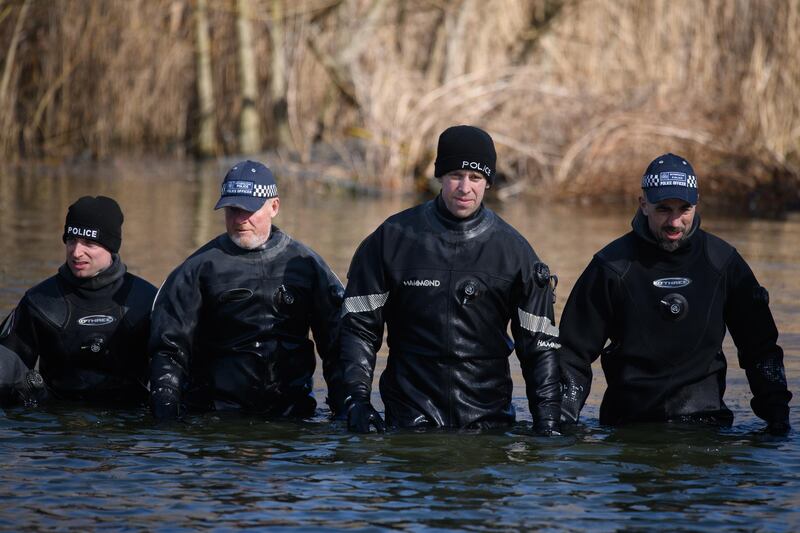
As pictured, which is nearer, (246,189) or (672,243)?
(672,243)

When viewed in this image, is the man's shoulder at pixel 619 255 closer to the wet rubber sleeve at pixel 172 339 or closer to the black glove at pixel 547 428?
the black glove at pixel 547 428

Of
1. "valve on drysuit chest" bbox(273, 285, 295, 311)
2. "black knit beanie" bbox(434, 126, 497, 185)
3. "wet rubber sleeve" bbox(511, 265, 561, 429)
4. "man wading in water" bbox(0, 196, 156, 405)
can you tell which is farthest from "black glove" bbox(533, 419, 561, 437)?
"man wading in water" bbox(0, 196, 156, 405)

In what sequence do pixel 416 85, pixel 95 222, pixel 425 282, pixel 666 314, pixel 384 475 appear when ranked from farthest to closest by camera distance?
pixel 416 85
pixel 95 222
pixel 666 314
pixel 425 282
pixel 384 475

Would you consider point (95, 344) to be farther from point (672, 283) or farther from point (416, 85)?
point (416, 85)

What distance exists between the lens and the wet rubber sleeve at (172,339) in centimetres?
756

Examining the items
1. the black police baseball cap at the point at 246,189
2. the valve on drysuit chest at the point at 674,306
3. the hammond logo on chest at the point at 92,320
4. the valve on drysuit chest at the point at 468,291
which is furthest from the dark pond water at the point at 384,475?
the black police baseball cap at the point at 246,189

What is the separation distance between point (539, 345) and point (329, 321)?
133cm

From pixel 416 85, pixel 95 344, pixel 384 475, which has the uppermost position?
pixel 416 85

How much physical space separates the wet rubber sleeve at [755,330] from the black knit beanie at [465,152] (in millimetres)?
1395

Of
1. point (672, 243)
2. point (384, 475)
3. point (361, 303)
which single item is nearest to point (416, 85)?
point (672, 243)

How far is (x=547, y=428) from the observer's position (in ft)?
23.5

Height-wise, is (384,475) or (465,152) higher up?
(465,152)

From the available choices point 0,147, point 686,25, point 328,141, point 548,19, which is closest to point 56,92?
point 0,147

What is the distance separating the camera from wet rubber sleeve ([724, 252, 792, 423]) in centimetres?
725
